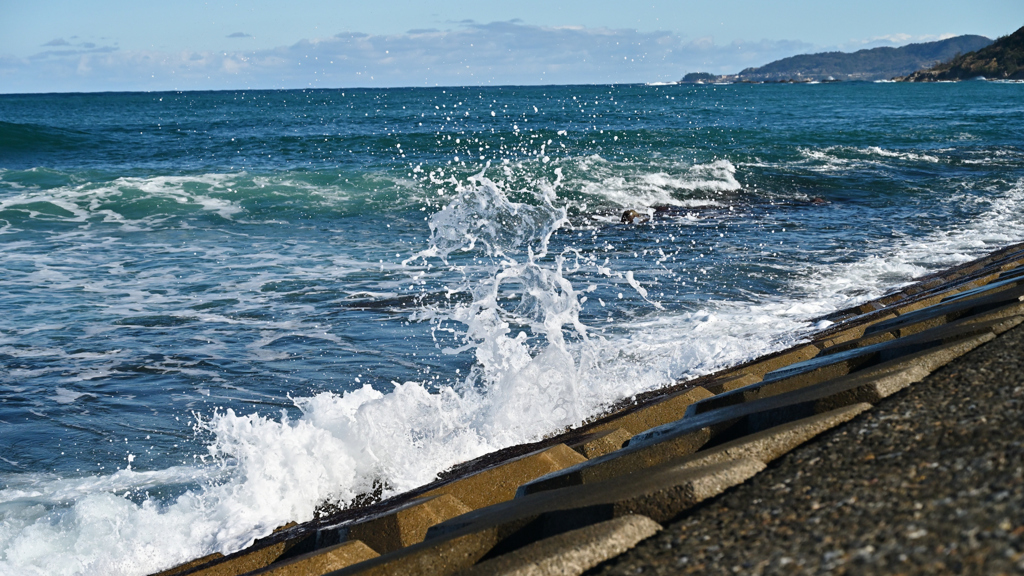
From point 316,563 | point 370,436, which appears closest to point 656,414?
point 370,436

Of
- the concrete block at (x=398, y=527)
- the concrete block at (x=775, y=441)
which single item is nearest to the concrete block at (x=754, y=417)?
the concrete block at (x=775, y=441)

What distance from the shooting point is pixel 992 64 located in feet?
336

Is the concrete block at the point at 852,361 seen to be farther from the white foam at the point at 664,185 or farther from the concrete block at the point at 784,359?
the white foam at the point at 664,185

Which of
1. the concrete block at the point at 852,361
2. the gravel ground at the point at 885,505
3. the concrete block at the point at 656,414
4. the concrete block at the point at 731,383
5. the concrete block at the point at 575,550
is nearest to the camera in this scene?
the gravel ground at the point at 885,505

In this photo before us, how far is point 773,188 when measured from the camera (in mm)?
16719

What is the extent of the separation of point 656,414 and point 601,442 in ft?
1.80

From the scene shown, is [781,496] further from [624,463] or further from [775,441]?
[624,463]

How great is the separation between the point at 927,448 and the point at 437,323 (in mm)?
5593

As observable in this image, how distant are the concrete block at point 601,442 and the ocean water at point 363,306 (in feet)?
3.34

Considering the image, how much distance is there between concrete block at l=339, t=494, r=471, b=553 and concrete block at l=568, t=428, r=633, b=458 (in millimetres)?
776

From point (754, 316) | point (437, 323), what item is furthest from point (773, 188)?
point (437, 323)

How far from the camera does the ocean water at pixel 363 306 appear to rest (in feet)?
13.5

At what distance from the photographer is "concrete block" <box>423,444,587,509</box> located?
2.82 metres

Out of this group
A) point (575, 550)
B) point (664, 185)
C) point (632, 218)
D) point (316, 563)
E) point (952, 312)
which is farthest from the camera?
point (664, 185)
